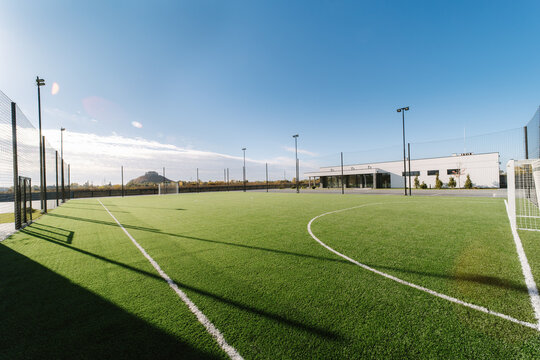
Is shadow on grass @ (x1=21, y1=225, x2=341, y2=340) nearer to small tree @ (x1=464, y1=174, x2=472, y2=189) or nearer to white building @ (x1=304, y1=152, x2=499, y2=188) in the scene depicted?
small tree @ (x1=464, y1=174, x2=472, y2=189)

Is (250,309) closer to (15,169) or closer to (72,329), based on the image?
(72,329)

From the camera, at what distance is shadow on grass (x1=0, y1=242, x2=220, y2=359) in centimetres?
193

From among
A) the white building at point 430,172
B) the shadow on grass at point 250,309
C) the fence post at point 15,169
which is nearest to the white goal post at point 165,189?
the white building at point 430,172

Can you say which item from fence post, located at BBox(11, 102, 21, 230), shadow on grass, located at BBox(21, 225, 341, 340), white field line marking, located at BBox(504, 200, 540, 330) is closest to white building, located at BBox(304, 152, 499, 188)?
white field line marking, located at BBox(504, 200, 540, 330)

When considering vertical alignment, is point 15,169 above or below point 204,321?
above

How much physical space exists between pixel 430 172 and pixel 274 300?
1723 inches

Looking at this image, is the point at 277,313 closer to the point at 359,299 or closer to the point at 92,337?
the point at 359,299

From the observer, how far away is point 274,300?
2.69 metres

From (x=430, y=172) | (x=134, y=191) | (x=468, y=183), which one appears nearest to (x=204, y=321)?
(x=468, y=183)

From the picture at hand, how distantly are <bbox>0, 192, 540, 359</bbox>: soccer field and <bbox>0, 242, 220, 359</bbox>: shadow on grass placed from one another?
0.01m

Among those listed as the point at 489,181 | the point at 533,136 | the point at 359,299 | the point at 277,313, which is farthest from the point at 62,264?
the point at 489,181

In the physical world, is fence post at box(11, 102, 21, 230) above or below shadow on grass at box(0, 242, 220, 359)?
above

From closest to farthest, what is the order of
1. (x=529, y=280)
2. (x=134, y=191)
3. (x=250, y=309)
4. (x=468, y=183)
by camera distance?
(x=250, y=309)
(x=529, y=280)
(x=468, y=183)
(x=134, y=191)

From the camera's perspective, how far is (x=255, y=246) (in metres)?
4.96
